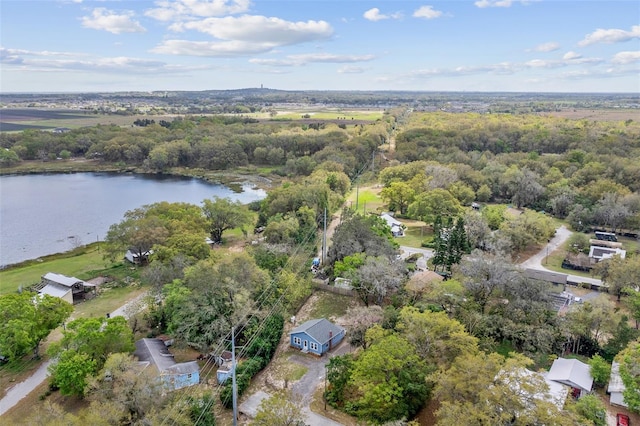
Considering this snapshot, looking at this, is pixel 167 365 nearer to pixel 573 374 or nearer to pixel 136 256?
pixel 136 256

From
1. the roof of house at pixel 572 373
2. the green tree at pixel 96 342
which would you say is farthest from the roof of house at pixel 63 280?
the roof of house at pixel 572 373

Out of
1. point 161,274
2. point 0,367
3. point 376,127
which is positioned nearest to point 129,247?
point 161,274

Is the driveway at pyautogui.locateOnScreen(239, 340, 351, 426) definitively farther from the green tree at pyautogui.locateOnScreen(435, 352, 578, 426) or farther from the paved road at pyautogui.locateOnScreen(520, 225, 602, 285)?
the paved road at pyautogui.locateOnScreen(520, 225, 602, 285)

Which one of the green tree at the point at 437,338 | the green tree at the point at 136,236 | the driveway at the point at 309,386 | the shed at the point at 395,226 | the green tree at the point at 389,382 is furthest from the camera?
the shed at the point at 395,226

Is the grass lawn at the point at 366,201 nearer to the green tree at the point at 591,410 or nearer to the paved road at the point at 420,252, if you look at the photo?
the paved road at the point at 420,252

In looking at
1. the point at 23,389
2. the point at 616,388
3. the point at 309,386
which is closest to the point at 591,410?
the point at 616,388

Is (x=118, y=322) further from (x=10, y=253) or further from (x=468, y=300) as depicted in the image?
(x=10, y=253)
